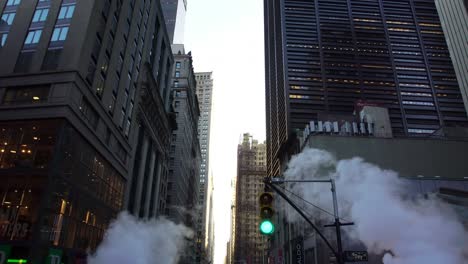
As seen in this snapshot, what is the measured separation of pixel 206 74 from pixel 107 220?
146472 millimetres

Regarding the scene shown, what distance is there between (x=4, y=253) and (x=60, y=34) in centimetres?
1787

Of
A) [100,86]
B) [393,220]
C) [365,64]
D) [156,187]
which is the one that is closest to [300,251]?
[393,220]

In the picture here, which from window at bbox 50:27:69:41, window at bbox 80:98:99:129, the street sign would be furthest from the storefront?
the street sign

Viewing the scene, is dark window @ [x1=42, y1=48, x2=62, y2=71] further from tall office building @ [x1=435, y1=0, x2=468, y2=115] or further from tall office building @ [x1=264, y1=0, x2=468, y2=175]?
tall office building @ [x1=264, y1=0, x2=468, y2=175]

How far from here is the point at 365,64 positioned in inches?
4852

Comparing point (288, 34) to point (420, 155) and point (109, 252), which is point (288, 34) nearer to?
point (420, 155)

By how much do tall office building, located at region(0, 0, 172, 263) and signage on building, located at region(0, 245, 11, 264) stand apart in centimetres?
29

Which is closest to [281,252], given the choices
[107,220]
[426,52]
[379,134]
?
[379,134]

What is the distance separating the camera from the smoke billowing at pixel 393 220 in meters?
26.2

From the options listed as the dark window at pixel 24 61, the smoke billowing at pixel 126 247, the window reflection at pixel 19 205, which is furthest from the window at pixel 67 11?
the smoke billowing at pixel 126 247

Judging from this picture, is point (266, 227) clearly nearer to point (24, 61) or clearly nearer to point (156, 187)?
point (24, 61)

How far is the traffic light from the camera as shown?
7.72m

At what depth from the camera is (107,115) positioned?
1344 inches

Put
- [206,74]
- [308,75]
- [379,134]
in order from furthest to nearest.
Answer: [206,74] → [308,75] → [379,134]
